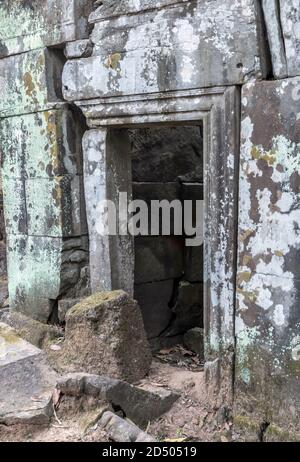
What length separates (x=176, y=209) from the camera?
5.29 metres

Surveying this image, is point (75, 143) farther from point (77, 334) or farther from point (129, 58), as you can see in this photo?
point (77, 334)

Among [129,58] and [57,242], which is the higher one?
[129,58]

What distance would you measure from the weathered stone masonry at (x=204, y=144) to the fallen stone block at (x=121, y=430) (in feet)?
2.51

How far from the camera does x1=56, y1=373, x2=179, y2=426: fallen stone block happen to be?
10.2 feet

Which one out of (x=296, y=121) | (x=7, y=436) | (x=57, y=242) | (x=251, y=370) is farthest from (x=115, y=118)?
(x=7, y=436)

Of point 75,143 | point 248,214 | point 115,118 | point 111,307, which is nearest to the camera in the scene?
point 248,214

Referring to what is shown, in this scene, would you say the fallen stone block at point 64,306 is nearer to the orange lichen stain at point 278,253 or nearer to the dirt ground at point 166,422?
the dirt ground at point 166,422

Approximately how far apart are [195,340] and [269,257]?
228 centimetres

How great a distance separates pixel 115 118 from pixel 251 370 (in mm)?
2040

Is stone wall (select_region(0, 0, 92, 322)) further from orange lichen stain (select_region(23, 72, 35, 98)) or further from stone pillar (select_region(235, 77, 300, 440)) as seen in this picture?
stone pillar (select_region(235, 77, 300, 440))

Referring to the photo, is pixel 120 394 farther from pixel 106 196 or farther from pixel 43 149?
pixel 43 149

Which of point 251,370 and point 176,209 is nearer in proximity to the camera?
point 251,370

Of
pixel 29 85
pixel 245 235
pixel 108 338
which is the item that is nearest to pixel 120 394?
pixel 108 338

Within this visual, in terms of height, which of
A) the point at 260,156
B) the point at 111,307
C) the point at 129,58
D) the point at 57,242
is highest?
the point at 129,58
